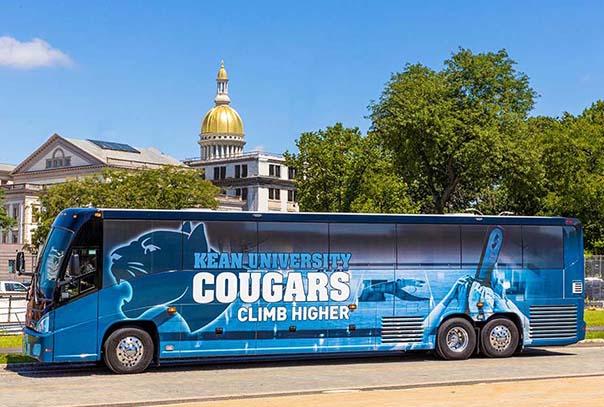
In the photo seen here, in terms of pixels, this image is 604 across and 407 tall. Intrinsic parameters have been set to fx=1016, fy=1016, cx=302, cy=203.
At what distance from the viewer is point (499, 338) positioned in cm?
2408

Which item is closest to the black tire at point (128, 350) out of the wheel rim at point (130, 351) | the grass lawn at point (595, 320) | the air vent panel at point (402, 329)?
the wheel rim at point (130, 351)

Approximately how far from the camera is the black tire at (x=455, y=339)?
23406 millimetres

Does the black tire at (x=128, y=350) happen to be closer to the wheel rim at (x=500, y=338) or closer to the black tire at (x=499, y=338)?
the black tire at (x=499, y=338)

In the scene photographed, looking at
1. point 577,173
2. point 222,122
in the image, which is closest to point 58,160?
point 222,122

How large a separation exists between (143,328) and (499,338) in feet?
28.1

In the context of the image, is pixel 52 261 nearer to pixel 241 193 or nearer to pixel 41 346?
pixel 41 346

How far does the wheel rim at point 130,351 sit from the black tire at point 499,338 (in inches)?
324

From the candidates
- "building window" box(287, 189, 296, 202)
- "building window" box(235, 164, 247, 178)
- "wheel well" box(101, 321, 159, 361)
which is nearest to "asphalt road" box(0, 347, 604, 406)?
"wheel well" box(101, 321, 159, 361)

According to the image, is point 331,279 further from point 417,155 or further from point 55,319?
point 417,155

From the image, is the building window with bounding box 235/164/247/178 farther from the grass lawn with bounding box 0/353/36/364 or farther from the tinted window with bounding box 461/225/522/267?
the grass lawn with bounding box 0/353/36/364

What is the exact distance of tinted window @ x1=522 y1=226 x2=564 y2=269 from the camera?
80.0ft

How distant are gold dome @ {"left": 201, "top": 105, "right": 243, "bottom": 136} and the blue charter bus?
147721mm

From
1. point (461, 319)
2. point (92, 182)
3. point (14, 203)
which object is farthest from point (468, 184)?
point (14, 203)

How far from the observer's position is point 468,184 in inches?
3056
